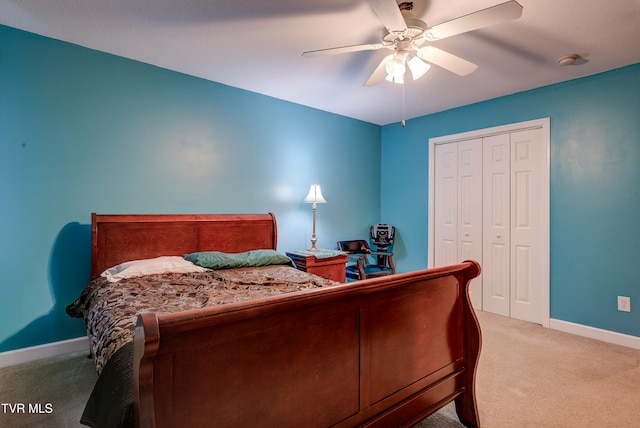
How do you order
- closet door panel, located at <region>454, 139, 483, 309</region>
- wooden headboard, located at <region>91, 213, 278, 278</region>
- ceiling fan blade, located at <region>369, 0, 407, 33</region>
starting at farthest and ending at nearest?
closet door panel, located at <region>454, 139, 483, 309</region>
wooden headboard, located at <region>91, 213, 278, 278</region>
ceiling fan blade, located at <region>369, 0, 407, 33</region>

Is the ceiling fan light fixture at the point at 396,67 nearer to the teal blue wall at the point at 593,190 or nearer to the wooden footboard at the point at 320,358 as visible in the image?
the wooden footboard at the point at 320,358

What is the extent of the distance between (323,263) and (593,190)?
2.71m

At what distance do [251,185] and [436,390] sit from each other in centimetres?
267

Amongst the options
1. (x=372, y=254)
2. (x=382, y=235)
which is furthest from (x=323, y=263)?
(x=382, y=235)

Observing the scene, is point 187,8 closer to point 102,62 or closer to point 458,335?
point 102,62

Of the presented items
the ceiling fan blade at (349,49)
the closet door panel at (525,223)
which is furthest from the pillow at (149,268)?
the closet door panel at (525,223)

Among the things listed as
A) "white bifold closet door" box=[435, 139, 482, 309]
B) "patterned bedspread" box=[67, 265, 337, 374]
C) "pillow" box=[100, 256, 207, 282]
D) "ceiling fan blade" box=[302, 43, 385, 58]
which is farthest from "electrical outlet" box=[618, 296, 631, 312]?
"pillow" box=[100, 256, 207, 282]

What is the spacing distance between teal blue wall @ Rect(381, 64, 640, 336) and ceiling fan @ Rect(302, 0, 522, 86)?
174 cm

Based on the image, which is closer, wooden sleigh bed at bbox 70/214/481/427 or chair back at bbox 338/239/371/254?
wooden sleigh bed at bbox 70/214/481/427

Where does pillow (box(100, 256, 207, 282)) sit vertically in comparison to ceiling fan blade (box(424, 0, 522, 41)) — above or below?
→ below

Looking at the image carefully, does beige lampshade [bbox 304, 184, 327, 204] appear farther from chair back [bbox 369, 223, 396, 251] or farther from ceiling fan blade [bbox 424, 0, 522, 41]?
ceiling fan blade [bbox 424, 0, 522, 41]

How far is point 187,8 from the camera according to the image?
2148 millimetres

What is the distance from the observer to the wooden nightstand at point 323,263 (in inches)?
136

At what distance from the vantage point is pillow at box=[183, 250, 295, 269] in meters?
2.79
